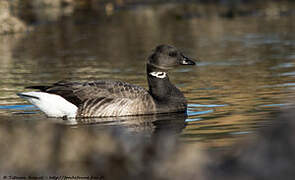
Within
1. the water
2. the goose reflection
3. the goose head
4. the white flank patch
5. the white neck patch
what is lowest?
the water

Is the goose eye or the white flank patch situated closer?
the white flank patch

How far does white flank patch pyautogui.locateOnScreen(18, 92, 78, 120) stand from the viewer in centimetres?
1215

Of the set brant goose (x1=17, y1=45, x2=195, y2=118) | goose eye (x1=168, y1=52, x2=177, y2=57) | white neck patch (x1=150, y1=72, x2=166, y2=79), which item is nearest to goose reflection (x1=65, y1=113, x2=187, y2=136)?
brant goose (x1=17, y1=45, x2=195, y2=118)

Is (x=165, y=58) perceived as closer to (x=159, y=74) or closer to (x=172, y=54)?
(x=172, y=54)

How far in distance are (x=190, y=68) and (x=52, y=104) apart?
996 centimetres

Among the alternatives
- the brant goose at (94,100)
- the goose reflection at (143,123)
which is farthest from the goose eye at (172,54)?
the goose reflection at (143,123)

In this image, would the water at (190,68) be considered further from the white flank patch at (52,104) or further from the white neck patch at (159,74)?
the white neck patch at (159,74)

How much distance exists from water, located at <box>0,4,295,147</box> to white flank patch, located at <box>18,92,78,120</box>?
222 mm

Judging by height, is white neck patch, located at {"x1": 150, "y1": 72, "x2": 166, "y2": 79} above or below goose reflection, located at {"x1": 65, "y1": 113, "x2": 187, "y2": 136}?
above

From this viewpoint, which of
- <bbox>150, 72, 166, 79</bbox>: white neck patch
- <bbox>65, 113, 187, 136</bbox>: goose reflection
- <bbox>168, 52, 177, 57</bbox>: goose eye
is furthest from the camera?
<bbox>168, 52, 177, 57</bbox>: goose eye

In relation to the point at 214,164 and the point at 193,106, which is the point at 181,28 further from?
the point at 214,164

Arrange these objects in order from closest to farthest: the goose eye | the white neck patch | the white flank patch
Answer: the white flank patch, the white neck patch, the goose eye

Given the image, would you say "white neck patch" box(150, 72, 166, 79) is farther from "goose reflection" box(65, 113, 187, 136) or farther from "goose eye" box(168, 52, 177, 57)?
"goose reflection" box(65, 113, 187, 136)

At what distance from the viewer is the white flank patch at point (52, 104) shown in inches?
478
